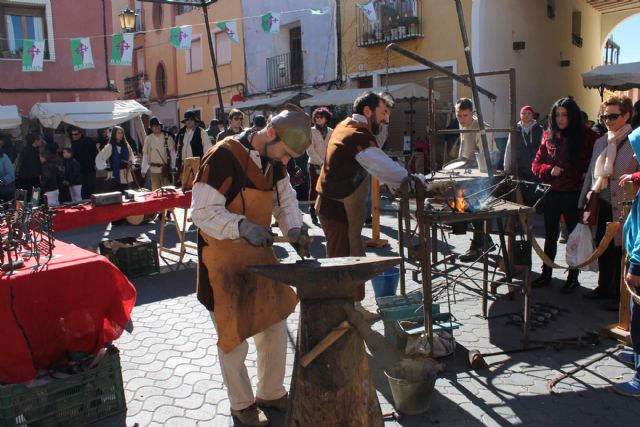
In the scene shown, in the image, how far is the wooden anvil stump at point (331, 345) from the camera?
7.80 feet

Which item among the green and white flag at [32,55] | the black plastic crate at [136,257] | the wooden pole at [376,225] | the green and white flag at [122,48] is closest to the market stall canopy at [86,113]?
the green and white flag at [32,55]

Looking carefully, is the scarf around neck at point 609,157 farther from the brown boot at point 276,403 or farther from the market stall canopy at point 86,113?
the market stall canopy at point 86,113

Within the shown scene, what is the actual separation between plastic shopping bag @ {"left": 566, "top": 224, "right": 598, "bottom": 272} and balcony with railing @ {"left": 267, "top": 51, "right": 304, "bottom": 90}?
548 inches

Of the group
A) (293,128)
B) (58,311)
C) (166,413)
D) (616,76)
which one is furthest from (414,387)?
(616,76)

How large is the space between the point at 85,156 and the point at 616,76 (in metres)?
10.6

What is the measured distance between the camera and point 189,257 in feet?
23.2

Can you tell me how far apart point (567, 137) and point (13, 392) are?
4717 mm

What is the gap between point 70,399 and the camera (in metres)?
3.04

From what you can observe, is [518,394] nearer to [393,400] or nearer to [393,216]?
[393,400]

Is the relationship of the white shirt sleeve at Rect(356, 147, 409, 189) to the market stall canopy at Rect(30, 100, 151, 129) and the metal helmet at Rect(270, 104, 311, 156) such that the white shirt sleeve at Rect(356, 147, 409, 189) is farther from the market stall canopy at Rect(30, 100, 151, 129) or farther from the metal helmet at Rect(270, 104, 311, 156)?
the market stall canopy at Rect(30, 100, 151, 129)

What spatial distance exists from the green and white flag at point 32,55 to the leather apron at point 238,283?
44.6ft

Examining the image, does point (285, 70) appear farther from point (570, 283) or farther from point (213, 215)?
point (213, 215)

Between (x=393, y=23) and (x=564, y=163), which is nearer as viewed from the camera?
(x=564, y=163)

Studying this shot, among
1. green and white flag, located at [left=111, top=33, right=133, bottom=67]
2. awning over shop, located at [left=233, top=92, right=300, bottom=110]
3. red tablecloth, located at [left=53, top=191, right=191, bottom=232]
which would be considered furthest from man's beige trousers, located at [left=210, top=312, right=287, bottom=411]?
awning over shop, located at [left=233, top=92, right=300, bottom=110]
